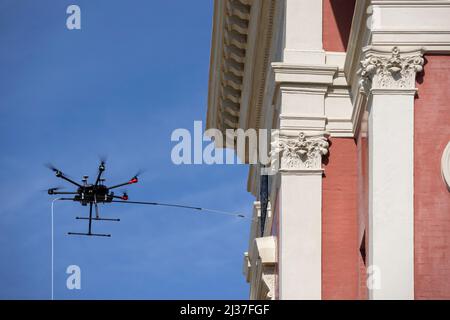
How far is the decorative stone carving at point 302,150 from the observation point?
1607 inches

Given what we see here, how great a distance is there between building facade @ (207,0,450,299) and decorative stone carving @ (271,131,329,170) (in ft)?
0.07

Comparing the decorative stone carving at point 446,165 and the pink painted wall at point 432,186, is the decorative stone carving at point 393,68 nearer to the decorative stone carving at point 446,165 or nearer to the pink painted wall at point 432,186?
the pink painted wall at point 432,186

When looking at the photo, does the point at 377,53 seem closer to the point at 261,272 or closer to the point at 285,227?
the point at 285,227

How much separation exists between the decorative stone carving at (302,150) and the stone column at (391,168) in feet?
15.9

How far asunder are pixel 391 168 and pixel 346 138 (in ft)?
20.0

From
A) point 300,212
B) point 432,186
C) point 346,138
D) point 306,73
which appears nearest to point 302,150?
point 346,138

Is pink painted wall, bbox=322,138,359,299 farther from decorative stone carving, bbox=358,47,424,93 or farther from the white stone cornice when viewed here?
decorative stone carving, bbox=358,47,424,93

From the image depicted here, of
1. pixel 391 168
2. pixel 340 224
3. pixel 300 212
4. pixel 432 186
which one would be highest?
pixel 391 168

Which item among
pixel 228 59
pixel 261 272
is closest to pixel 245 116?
pixel 228 59

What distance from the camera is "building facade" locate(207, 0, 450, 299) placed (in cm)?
3456

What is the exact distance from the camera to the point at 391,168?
34.9 m

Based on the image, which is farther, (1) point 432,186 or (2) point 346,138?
(2) point 346,138

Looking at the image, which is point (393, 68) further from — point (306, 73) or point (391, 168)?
point (306, 73)

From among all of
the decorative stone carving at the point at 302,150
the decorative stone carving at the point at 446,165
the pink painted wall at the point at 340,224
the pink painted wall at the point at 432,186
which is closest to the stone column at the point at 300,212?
the decorative stone carving at the point at 302,150
